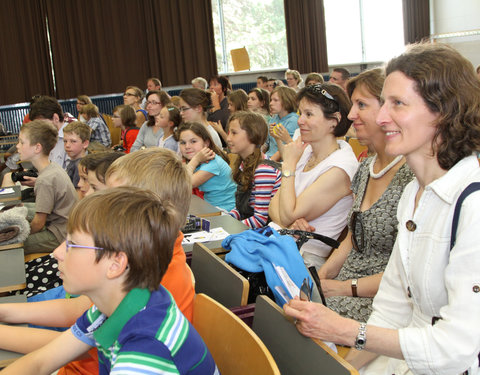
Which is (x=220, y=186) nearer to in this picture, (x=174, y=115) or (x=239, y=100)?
(x=174, y=115)

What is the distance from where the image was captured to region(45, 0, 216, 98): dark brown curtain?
10.6m

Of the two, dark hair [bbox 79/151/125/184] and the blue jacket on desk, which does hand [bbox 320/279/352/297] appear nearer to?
the blue jacket on desk

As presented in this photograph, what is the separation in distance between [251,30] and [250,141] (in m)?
9.20

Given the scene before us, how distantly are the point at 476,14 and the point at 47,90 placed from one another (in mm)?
10167

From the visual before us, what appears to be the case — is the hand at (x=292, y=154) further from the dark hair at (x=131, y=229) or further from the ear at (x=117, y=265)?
the ear at (x=117, y=265)

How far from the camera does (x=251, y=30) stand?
12023 millimetres

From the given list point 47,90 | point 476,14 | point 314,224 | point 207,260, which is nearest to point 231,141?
point 314,224

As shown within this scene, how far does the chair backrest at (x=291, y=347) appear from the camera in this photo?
1.13 meters

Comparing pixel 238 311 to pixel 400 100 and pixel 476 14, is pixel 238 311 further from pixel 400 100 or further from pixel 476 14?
pixel 476 14

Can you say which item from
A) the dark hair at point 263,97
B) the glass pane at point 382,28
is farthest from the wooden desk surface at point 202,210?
the glass pane at point 382,28

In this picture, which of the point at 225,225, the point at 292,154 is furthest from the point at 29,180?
the point at 292,154

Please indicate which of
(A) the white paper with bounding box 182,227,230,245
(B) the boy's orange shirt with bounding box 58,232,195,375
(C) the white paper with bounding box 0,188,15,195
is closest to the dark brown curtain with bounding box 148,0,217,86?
(C) the white paper with bounding box 0,188,15,195

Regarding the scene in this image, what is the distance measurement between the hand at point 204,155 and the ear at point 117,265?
2.53 metres

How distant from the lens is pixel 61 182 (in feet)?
11.0
